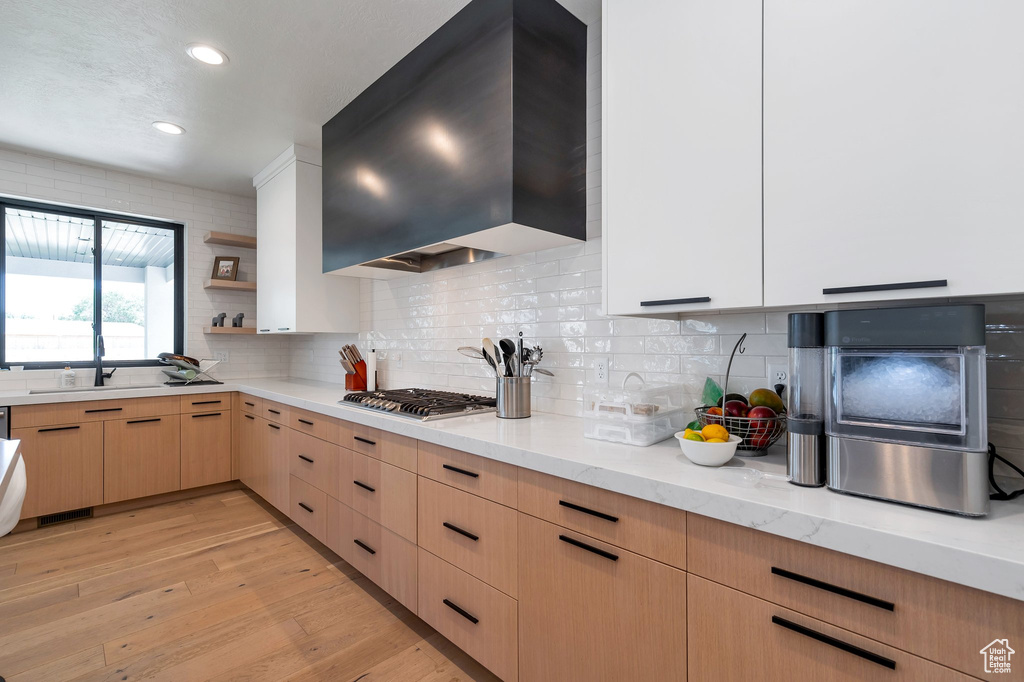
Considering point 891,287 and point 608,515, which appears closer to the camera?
point 891,287

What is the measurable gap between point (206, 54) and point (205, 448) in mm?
2899

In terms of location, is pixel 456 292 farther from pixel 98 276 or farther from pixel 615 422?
pixel 98 276

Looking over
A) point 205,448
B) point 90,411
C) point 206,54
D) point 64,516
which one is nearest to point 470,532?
point 206,54

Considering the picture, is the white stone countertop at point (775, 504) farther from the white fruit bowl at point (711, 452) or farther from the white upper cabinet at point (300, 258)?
the white upper cabinet at point (300, 258)

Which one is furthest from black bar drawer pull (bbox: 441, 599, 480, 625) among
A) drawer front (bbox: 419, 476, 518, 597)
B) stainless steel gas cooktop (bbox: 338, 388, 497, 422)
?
stainless steel gas cooktop (bbox: 338, 388, 497, 422)

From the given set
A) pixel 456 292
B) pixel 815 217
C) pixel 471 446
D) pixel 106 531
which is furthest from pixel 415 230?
pixel 106 531

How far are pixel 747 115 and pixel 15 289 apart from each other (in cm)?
503

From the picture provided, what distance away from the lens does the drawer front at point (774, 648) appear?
33.9 inches

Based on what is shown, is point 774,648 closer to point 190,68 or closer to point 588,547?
point 588,547

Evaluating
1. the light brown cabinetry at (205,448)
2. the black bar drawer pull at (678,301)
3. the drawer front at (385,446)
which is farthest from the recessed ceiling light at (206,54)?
the light brown cabinetry at (205,448)

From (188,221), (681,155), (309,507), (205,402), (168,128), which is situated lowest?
(309,507)

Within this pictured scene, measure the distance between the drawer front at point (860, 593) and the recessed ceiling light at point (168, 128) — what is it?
376 cm

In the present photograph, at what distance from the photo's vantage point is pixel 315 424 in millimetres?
2764

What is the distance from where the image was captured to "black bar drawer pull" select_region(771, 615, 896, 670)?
858 millimetres
